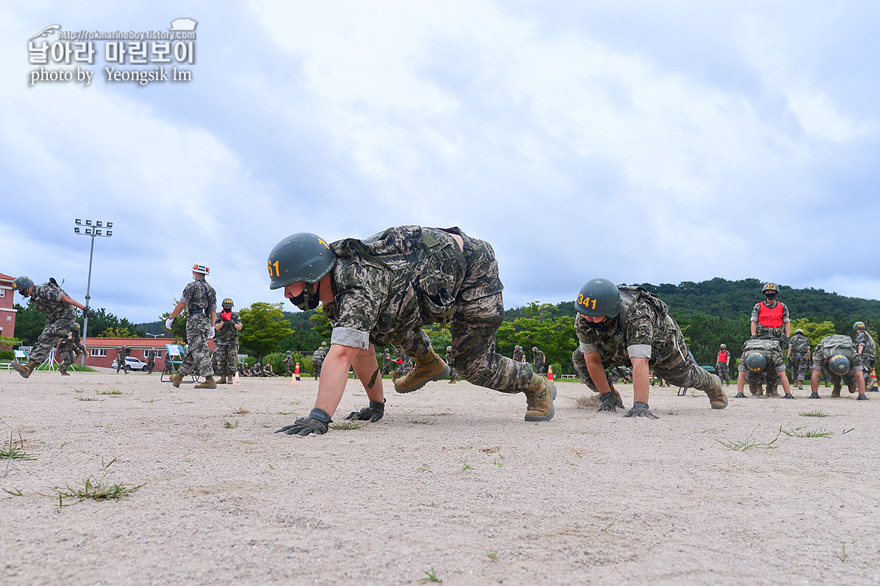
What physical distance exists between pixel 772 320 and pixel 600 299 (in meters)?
7.68

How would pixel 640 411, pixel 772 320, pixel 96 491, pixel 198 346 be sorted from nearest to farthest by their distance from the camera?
pixel 96 491 → pixel 640 411 → pixel 198 346 → pixel 772 320

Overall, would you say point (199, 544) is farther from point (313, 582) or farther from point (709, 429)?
point (709, 429)

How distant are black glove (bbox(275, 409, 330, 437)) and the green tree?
45671mm

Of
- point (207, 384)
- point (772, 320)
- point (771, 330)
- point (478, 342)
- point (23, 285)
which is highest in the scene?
point (23, 285)

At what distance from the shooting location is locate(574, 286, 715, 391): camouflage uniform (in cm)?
573

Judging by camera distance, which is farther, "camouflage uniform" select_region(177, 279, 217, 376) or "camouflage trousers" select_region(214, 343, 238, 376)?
"camouflage trousers" select_region(214, 343, 238, 376)

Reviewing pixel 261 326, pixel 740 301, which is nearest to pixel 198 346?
pixel 261 326

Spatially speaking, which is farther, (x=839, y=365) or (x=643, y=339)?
(x=839, y=365)

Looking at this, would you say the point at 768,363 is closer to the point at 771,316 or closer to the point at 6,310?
the point at 771,316

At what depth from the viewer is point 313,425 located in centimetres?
362

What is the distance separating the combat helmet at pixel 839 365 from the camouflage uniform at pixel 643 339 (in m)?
6.98

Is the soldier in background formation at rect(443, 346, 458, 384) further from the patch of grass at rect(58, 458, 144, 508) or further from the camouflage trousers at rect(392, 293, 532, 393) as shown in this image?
the patch of grass at rect(58, 458, 144, 508)

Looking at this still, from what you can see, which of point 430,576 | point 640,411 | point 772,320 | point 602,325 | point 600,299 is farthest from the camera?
point 772,320

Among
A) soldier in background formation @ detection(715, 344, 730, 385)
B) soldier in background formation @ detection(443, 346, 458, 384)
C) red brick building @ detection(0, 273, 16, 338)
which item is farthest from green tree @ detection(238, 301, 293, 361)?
soldier in background formation @ detection(715, 344, 730, 385)
